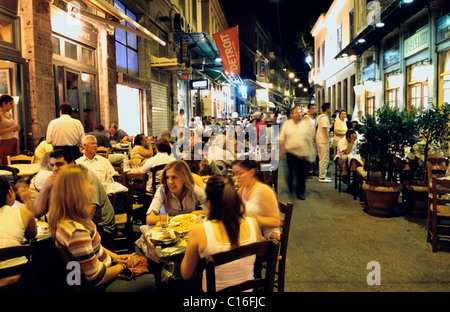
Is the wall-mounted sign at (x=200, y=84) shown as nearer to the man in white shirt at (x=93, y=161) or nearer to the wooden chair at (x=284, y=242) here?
the man in white shirt at (x=93, y=161)

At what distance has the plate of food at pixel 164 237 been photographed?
2.96m

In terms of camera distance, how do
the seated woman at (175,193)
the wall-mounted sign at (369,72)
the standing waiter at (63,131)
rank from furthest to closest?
the wall-mounted sign at (369,72) → the standing waiter at (63,131) → the seated woman at (175,193)

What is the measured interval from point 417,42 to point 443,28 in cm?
173

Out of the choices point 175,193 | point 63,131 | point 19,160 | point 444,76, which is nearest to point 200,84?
point 444,76

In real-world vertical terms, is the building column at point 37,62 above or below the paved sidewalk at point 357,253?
above

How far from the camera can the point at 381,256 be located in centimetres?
451

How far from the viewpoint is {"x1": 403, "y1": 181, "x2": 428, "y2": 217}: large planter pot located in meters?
6.11

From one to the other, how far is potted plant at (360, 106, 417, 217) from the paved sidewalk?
11.2 inches

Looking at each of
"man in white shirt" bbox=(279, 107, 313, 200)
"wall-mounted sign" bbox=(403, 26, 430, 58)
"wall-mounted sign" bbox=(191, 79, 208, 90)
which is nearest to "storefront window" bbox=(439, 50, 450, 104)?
"wall-mounted sign" bbox=(403, 26, 430, 58)

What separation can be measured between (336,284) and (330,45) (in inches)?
969

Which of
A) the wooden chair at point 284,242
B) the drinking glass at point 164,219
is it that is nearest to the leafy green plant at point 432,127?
the wooden chair at point 284,242
